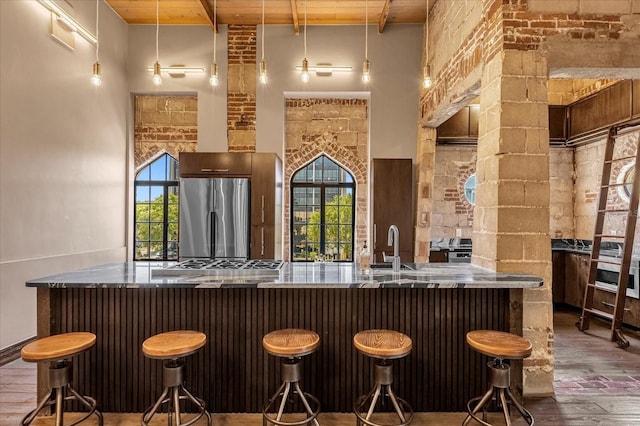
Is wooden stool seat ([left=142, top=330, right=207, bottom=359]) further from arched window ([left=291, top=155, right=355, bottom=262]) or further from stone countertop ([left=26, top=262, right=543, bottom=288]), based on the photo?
arched window ([left=291, top=155, right=355, bottom=262])

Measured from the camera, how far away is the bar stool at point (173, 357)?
2150mm

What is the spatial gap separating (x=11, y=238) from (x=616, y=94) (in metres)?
7.27

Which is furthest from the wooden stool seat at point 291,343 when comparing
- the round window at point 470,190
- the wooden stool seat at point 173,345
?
the round window at point 470,190

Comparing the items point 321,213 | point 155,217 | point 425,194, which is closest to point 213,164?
point 155,217

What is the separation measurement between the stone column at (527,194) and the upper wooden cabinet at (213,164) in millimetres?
3333

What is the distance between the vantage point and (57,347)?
2174 millimetres

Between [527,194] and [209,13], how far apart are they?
15.8 ft

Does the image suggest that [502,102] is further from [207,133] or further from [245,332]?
[207,133]

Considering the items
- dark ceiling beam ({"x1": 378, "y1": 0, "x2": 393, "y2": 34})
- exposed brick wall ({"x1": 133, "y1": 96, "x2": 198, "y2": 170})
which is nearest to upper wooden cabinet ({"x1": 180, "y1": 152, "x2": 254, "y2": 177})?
exposed brick wall ({"x1": 133, "y1": 96, "x2": 198, "y2": 170})

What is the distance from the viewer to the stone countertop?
2.37m

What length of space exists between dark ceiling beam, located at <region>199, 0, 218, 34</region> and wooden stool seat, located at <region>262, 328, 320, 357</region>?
15.0 feet

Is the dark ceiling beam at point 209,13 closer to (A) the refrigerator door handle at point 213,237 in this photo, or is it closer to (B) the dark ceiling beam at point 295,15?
(B) the dark ceiling beam at point 295,15

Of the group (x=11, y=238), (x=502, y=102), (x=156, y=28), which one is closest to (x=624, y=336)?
(x=502, y=102)

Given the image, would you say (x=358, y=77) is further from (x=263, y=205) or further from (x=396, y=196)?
(x=263, y=205)
